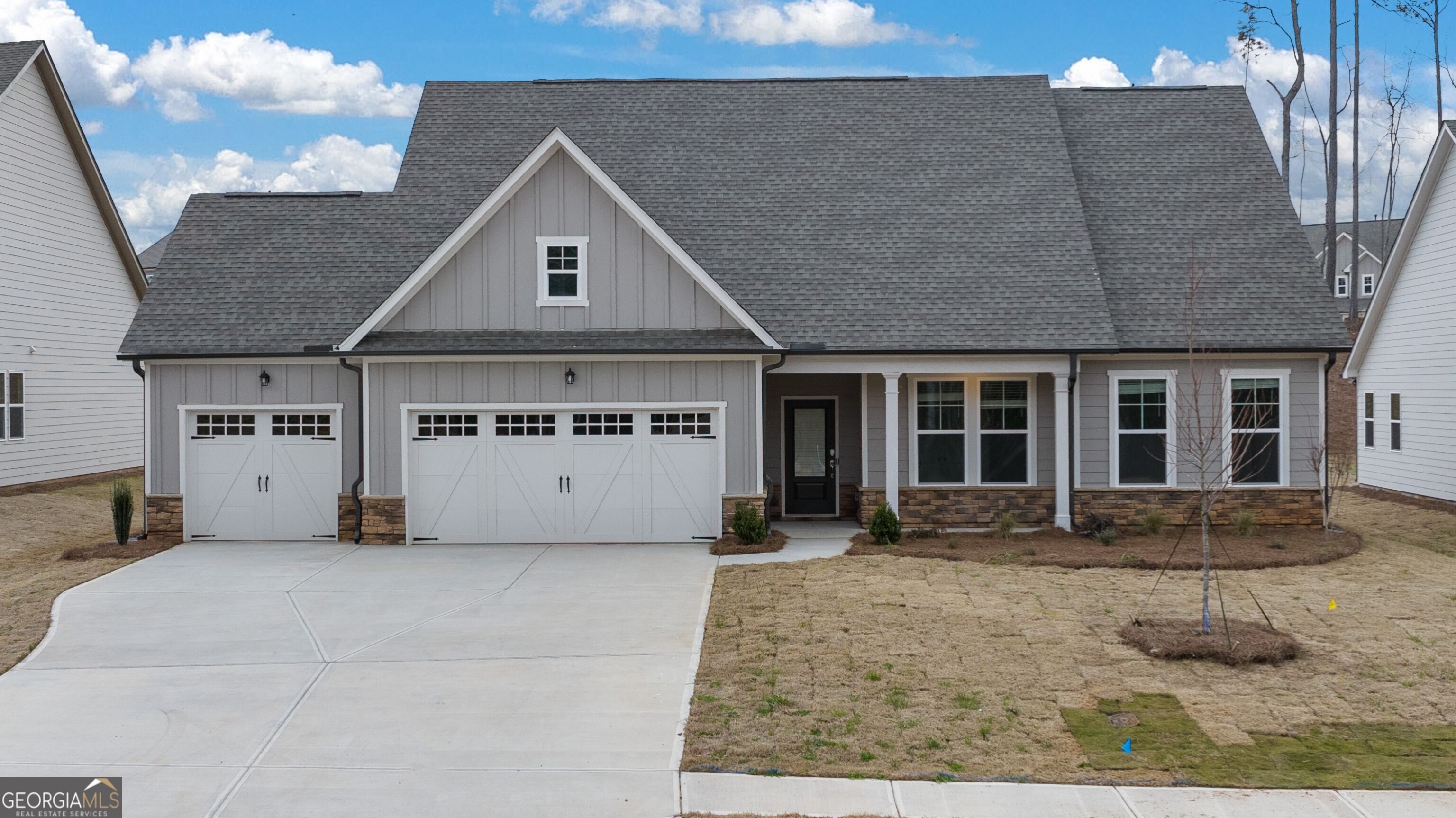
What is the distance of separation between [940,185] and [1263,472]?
6.84m

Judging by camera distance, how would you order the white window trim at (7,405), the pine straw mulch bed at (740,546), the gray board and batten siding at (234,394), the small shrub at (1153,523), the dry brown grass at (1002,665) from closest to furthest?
the dry brown grass at (1002,665), the pine straw mulch bed at (740,546), the small shrub at (1153,523), the gray board and batten siding at (234,394), the white window trim at (7,405)

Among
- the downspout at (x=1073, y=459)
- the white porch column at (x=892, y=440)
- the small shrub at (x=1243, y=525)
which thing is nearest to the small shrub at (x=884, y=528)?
the white porch column at (x=892, y=440)

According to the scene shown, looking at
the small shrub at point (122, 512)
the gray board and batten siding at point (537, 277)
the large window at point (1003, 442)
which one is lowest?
the small shrub at point (122, 512)

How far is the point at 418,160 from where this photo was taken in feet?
64.1

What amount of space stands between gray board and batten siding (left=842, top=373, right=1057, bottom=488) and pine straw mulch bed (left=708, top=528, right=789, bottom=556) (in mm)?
2258

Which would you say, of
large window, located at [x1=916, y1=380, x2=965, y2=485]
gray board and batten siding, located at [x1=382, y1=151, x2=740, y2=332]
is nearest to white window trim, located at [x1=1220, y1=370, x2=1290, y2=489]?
large window, located at [x1=916, y1=380, x2=965, y2=485]

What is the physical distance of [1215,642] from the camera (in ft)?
31.6

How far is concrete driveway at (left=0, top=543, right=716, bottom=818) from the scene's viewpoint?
6855 mm

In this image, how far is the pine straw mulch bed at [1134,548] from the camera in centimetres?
1398

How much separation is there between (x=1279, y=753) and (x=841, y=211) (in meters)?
12.5

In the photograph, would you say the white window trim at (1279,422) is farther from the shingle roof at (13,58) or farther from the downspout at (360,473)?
the shingle roof at (13,58)

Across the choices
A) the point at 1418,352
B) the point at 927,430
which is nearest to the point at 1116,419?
the point at 927,430

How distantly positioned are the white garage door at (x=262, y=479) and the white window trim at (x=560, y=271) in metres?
3.76

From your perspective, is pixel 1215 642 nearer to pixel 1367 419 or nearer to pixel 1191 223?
pixel 1191 223
